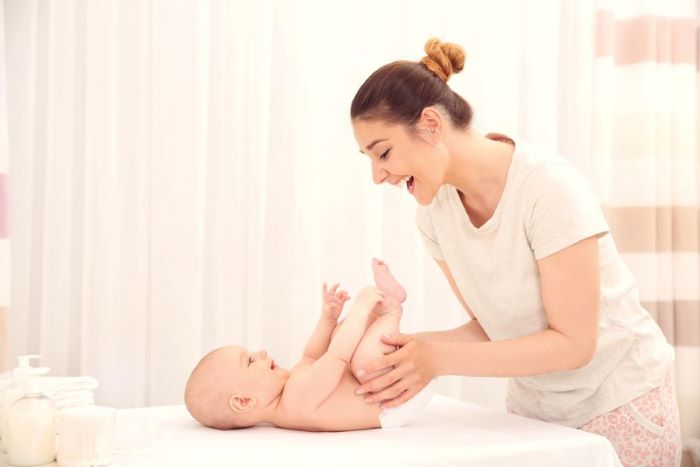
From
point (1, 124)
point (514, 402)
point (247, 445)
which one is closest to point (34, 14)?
point (1, 124)

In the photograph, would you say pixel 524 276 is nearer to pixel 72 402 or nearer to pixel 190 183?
pixel 72 402

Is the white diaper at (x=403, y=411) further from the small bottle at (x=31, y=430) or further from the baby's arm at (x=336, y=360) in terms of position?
the small bottle at (x=31, y=430)

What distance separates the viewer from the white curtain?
2.29m

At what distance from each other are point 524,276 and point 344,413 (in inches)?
18.4

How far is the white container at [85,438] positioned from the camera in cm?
131

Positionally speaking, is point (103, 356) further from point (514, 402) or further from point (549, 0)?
point (549, 0)

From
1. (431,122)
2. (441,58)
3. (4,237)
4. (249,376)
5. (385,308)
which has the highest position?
(441,58)

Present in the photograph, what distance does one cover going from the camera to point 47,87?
7.54ft

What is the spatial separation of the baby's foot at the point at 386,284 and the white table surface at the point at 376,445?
0.29 m

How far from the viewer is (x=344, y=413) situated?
5.30 ft

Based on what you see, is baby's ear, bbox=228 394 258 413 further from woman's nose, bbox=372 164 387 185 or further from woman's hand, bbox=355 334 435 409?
woman's nose, bbox=372 164 387 185

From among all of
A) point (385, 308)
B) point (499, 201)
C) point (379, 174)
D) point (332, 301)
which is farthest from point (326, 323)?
point (499, 201)

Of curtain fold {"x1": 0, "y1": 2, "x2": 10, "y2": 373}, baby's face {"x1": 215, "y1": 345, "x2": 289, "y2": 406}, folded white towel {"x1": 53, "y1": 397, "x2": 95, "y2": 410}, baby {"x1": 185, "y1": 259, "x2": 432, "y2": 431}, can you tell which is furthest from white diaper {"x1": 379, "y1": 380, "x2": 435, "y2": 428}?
curtain fold {"x1": 0, "y1": 2, "x2": 10, "y2": 373}

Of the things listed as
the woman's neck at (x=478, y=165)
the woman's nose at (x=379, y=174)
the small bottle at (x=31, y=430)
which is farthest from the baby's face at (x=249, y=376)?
the woman's neck at (x=478, y=165)
